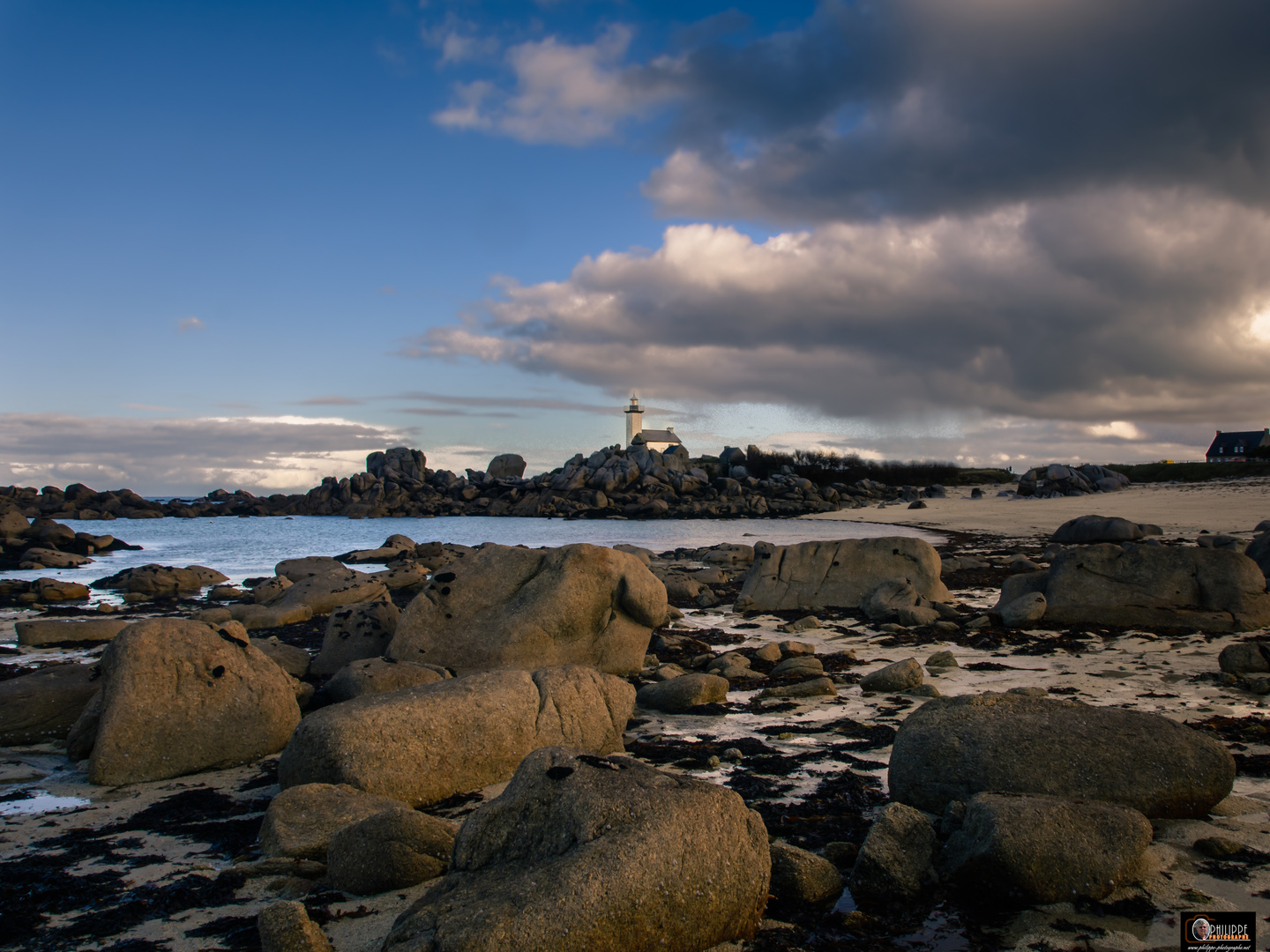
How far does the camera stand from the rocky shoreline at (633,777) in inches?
133

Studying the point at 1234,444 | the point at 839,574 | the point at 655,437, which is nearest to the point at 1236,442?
the point at 1234,444

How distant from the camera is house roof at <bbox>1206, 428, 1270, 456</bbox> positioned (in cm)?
6824

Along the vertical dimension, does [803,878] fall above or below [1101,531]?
below

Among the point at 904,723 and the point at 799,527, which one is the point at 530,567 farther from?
the point at 799,527

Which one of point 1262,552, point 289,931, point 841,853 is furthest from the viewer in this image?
point 1262,552

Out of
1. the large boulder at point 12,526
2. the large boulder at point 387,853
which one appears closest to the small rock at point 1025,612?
the large boulder at point 387,853

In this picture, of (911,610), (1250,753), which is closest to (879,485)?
(911,610)

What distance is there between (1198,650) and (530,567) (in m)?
7.34

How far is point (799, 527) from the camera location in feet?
134

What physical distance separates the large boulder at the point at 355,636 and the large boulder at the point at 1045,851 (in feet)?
22.0

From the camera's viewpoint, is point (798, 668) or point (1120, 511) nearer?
point (798, 668)

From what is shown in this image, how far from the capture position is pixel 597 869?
312 centimetres

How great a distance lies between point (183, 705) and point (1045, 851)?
6003 mm

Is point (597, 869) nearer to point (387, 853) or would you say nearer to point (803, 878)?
point (803, 878)
